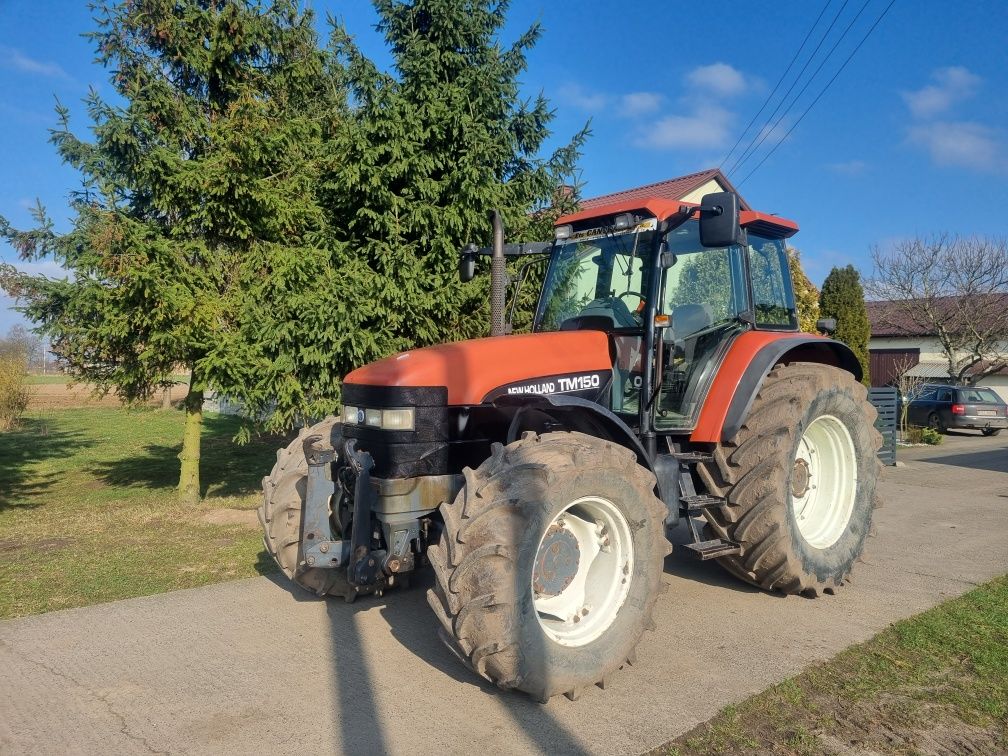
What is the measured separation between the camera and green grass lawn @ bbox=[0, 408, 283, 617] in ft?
18.9

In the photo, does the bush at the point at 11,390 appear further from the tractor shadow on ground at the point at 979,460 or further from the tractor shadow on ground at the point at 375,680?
the tractor shadow on ground at the point at 979,460

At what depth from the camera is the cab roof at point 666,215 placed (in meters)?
4.78

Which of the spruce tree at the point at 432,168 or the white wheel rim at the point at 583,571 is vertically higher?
the spruce tree at the point at 432,168

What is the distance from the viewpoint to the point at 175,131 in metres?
8.25

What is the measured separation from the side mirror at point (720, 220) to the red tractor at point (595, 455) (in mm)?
12

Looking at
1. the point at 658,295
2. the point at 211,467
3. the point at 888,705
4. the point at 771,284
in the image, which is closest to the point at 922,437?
the point at 771,284

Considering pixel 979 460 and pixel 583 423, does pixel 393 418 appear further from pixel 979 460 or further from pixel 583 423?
pixel 979 460

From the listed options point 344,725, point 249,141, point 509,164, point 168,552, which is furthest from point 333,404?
point 344,725

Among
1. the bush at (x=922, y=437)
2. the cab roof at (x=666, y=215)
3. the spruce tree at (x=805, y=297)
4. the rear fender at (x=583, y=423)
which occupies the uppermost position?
the spruce tree at (x=805, y=297)

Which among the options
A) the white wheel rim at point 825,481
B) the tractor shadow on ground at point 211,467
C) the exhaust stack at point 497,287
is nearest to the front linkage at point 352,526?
the exhaust stack at point 497,287

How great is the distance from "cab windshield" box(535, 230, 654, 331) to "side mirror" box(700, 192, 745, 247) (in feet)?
1.80

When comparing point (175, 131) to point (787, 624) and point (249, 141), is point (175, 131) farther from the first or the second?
point (787, 624)

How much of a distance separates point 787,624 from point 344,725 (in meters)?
2.77

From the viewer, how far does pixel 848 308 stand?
19.3 meters
